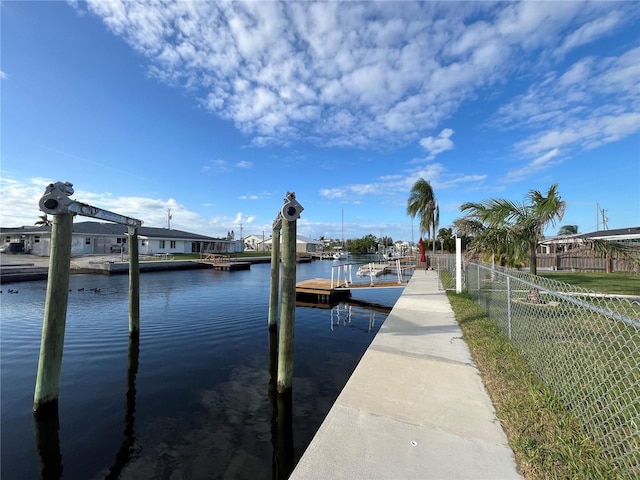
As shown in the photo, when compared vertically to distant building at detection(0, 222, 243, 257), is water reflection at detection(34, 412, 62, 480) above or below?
below

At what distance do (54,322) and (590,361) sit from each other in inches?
300

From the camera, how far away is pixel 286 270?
5012 mm

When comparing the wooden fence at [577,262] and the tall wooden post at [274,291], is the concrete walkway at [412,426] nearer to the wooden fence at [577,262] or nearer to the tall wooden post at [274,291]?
the tall wooden post at [274,291]

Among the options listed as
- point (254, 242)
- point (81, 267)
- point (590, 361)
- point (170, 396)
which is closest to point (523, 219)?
point (590, 361)

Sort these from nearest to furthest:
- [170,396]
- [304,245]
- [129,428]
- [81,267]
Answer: [129,428] → [170,396] → [81,267] → [304,245]

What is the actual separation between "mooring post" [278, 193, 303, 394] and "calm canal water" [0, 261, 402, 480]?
0.44 m

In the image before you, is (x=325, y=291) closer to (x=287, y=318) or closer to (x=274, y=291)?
(x=274, y=291)

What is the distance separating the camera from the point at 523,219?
8531 mm

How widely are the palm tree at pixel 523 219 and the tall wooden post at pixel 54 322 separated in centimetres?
1015

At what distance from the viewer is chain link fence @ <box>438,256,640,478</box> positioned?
2.46 m

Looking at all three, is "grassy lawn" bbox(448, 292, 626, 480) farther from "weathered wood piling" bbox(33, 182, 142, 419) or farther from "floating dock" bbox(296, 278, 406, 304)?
"floating dock" bbox(296, 278, 406, 304)

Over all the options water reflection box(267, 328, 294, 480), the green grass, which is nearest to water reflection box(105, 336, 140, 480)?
water reflection box(267, 328, 294, 480)

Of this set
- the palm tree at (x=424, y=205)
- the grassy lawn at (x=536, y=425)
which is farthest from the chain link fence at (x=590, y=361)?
the palm tree at (x=424, y=205)

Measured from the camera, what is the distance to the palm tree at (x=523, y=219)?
793 cm
